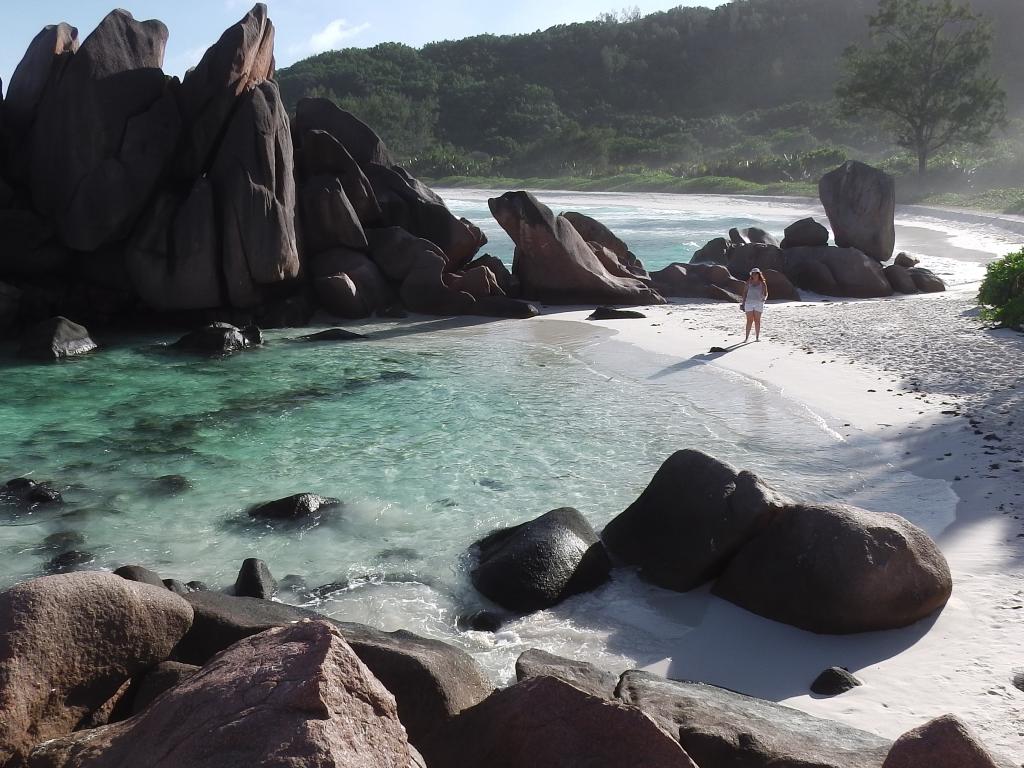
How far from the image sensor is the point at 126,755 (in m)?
3.38

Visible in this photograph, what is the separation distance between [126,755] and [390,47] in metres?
120

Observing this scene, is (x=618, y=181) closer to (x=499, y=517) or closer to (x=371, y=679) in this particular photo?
(x=499, y=517)

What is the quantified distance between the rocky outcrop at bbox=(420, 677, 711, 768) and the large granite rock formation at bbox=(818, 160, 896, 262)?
2556cm

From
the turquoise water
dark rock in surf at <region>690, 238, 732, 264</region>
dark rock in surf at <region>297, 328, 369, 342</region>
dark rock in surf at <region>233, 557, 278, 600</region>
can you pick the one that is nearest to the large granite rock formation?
dark rock in surf at <region>690, 238, 732, 264</region>

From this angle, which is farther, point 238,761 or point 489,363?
point 489,363

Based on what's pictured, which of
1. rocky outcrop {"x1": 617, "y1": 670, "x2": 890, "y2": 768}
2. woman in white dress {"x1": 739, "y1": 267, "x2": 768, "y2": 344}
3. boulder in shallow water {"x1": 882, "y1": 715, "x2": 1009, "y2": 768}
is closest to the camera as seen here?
boulder in shallow water {"x1": 882, "y1": 715, "x2": 1009, "y2": 768}

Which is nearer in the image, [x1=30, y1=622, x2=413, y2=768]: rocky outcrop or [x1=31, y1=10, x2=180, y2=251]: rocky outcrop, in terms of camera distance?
[x1=30, y1=622, x2=413, y2=768]: rocky outcrop

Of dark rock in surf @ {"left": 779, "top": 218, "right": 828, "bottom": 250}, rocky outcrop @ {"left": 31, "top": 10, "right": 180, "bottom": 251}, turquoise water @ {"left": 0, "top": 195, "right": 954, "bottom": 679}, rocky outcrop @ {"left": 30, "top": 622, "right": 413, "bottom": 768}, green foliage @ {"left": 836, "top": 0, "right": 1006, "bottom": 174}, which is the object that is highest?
green foliage @ {"left": 836, "top": 0, "right": 1006, "bottom": 174}

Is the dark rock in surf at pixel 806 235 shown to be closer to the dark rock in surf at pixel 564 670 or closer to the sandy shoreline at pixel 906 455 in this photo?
the sandy shoreline at pixel 906 455

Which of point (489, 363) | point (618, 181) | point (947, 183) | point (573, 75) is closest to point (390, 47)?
point (573, 75)

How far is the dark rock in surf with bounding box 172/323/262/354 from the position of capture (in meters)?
17.8

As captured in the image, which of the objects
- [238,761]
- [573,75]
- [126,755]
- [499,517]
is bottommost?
[499,517]

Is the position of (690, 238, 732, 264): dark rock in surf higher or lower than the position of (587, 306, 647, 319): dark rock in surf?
higher

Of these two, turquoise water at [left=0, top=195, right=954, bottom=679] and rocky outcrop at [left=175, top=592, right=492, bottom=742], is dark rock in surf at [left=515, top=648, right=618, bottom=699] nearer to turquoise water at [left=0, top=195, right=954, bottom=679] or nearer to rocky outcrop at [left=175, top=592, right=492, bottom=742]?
rocky outcrop at [left=175, top=592, right=492, bottom=742]
